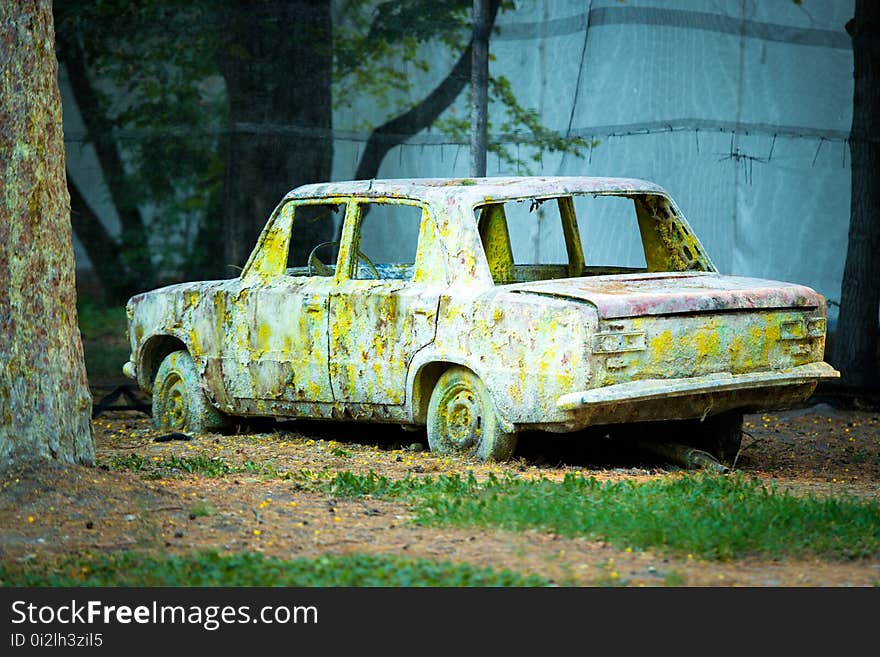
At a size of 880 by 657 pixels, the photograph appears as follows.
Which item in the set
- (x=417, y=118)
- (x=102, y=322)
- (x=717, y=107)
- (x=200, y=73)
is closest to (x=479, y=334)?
(x=717, y=107)

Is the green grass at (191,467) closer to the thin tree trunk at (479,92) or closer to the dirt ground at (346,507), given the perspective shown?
the dirt ground at (346,507)

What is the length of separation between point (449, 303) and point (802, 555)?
2.89 metres

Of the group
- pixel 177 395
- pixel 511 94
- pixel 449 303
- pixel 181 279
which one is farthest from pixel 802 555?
pixel 181 279

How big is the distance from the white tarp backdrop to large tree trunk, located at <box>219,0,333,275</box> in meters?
1.63

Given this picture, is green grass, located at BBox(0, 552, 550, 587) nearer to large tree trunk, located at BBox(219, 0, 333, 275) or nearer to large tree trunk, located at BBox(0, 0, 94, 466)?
large tree trunk, located at BBox(0, 0, 94, 466)

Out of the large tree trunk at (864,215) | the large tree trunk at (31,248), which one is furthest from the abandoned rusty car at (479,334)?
the large tree trunk at (864,215)

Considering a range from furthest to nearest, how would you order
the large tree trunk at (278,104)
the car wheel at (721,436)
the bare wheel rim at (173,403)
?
the large tree trunk at (278,104)
the bare wheel rim at (173,403)
the car wheel at (721,436)

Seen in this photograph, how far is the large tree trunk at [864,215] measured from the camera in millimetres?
11859

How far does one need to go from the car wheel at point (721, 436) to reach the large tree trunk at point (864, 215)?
11.7ft

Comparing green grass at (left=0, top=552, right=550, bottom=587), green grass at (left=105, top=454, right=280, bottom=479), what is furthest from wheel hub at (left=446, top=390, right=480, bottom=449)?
green grass at (left=0, top=552, right=550, bottom=587)

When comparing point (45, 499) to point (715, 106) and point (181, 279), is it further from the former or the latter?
point (181, 279)

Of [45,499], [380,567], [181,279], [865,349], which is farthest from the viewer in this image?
[181,279]

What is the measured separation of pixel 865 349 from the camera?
39.1 feet

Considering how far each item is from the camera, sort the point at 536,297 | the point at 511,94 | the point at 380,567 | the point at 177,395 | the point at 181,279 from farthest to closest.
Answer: the point at 181,279
the point at 511,94
the point at 177,395
the point at 536,297
the point at 380,567
